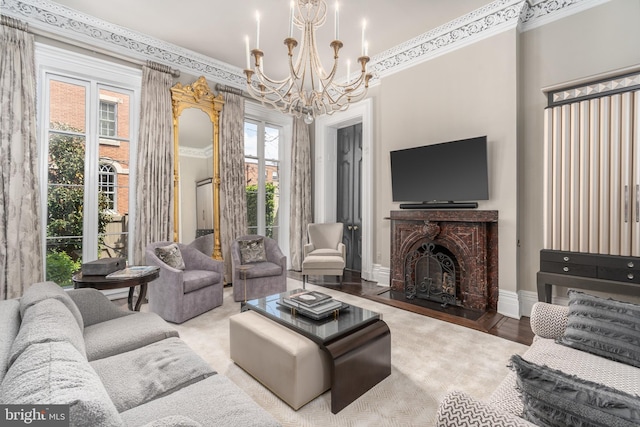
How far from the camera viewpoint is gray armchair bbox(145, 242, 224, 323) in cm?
312

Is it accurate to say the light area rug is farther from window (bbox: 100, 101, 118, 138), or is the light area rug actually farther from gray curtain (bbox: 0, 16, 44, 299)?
window (bbox: 100, 101, 118, 138)

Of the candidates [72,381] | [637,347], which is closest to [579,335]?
[637,347]

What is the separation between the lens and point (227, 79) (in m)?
4.87

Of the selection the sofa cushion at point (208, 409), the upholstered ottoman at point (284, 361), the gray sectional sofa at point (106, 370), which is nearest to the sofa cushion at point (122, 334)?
the gray sectional sofa at point (106, 370)

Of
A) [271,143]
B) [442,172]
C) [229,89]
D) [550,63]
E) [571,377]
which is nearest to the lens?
[571,377]

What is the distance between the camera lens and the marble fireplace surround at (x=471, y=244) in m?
3.48

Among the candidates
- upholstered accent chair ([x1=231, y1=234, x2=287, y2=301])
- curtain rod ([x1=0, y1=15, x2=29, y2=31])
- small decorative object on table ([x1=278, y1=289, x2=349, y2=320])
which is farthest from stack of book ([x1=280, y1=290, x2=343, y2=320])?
curtain rod ([x1=0, y1=15, x2=29, y2=31])

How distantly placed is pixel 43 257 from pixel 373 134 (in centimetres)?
467

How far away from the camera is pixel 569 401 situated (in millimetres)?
813

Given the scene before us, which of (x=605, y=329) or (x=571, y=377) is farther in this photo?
(x=605, y=329)

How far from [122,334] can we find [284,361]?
101 centimetres

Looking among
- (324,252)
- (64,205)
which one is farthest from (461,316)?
(64,205)

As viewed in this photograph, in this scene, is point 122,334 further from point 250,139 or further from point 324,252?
point 250,139

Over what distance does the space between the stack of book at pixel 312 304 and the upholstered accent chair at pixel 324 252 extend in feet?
6.67
